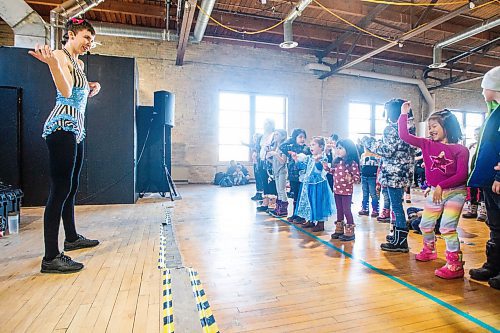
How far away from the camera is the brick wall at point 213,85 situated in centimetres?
919

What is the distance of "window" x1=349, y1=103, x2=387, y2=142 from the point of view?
1158cm

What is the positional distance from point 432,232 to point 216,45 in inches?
350

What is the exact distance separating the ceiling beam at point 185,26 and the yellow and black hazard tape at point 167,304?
5.28 meters

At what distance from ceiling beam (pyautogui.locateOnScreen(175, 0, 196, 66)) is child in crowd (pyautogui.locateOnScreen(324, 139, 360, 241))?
4.32 metres

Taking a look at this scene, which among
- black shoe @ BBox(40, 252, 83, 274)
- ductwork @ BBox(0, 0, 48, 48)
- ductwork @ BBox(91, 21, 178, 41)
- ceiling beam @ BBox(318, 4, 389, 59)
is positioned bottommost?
black shoe @ BBox(40, 252, 83, 274)

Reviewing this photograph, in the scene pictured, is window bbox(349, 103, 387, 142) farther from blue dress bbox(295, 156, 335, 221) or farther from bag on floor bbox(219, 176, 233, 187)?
blue dress bbox(295, 156, 335, 221)

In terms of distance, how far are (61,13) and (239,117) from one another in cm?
586

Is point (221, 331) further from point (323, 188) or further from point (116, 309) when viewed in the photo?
point (323, 188)

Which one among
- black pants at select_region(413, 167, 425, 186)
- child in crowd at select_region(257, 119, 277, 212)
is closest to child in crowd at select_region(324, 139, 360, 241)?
→ child in crowd at select_region(257, 119, 277, 212)

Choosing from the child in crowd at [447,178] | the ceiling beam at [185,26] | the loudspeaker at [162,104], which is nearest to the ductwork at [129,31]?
the ceiling beam at [185,26]

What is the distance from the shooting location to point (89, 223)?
3.62 metres

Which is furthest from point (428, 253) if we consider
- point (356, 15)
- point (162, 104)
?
point (356, 15)

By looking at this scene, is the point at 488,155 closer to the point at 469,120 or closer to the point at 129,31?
the point at 129,31

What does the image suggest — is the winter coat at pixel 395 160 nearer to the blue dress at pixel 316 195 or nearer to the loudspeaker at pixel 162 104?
the blue dress at pixel 316 195
